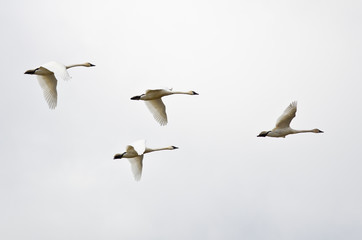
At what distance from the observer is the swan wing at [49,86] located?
47.1m

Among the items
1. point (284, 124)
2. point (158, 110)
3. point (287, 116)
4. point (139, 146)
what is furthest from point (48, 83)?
point (287, 116)

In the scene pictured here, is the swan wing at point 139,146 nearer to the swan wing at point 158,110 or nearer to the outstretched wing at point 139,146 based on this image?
the outstretched wing at point 139,146

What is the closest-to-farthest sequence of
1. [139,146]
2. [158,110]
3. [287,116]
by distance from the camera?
[139,146] → [287,116] → [158,110]

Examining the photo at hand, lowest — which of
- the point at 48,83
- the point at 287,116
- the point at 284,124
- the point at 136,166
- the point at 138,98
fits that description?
the point at 136,166

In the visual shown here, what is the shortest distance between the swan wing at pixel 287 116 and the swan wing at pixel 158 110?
6.42m

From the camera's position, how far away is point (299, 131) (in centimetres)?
4641

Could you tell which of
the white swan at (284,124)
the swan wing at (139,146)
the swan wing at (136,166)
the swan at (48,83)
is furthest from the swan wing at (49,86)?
the white swan at (284,124)

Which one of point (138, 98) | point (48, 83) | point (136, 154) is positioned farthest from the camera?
point (138, 98)

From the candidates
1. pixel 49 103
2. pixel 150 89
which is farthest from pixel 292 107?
pixel 49 103

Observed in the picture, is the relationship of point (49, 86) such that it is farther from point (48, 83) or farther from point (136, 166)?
point (136, 166)

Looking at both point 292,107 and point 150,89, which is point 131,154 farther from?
point 292,107

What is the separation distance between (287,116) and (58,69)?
9.67 m

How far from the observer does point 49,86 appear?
155 ft

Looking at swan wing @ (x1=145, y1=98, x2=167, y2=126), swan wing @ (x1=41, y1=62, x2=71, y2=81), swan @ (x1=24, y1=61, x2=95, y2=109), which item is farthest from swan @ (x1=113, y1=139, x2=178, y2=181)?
swan wing @ (x1=41, y1=62, x2=71, y2=81)
